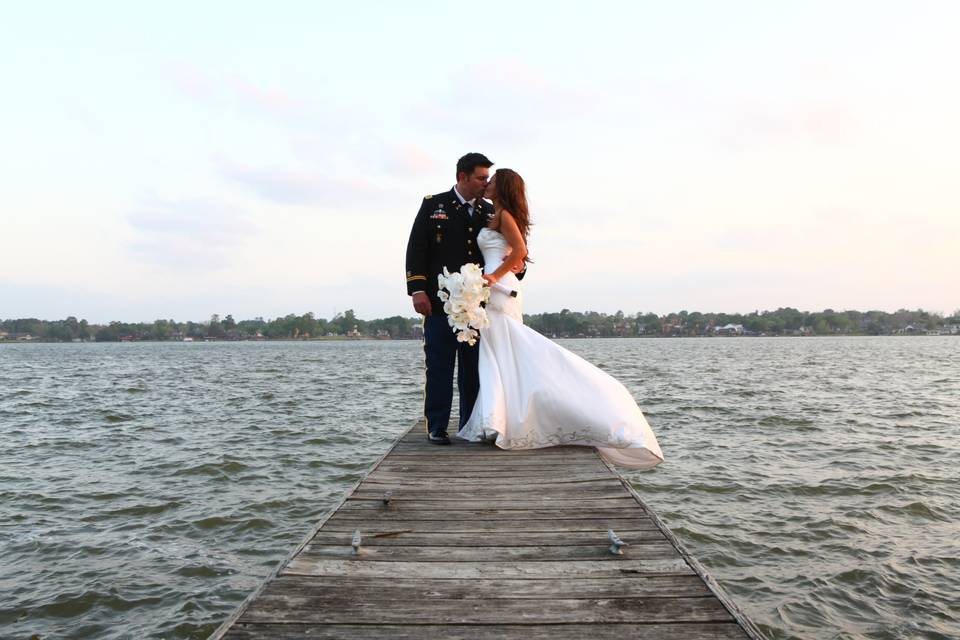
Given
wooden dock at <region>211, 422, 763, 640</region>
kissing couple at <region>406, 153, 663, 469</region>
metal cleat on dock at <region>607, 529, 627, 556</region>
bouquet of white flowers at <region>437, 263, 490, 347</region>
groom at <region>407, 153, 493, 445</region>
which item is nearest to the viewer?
wooden dock at <region>211, 422, 763, 640</region>

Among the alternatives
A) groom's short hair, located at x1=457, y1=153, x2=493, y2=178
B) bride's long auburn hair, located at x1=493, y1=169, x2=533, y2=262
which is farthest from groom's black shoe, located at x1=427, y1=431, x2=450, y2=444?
groom's short hair, located at x1=457, y1=153, x2=493, y2=178

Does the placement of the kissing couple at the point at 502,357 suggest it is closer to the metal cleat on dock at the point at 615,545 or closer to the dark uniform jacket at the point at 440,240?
the dark uniform jacket at the point at 440,240

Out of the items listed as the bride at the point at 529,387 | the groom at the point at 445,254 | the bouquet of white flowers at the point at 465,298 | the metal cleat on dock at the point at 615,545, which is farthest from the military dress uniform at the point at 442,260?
the metal cleat on dock at the point at 615,545

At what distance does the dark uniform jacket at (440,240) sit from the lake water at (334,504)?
2.72 metres

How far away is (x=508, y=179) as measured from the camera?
20.7ft

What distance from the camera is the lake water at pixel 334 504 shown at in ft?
19.3

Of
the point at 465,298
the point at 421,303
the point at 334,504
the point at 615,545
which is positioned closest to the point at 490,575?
the point at 615,545

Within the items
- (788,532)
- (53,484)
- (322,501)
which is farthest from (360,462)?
(788,532)

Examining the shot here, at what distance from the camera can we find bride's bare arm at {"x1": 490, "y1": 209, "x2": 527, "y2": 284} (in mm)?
6312

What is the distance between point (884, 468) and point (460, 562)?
418 inches

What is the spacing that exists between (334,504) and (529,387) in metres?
2.10

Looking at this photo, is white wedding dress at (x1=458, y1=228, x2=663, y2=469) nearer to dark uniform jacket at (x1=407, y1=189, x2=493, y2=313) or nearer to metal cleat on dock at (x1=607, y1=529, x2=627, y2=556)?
dark uniform jacket at (x1=407, y1=189, x2=493, y2=313)

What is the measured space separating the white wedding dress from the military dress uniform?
0.71ft

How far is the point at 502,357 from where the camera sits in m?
6.48
